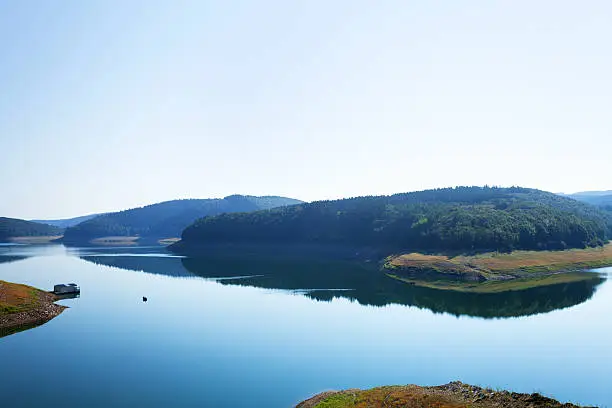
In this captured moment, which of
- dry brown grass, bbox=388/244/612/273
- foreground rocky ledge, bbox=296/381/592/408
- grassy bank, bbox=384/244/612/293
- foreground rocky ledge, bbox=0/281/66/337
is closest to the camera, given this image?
foreground rocky ledge, bbox=296/381/592/408

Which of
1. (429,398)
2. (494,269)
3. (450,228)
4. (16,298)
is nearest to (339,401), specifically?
(429,398)

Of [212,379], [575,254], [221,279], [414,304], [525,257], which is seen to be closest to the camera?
[212,379]

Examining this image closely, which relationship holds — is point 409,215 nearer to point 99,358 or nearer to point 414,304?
point 414,304

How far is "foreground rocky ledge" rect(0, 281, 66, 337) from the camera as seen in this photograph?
54.3m

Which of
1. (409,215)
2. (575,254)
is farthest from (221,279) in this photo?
(575,254)

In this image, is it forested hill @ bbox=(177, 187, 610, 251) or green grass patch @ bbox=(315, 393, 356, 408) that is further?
forested hill @ bbox=(177, 187, 610, 251)

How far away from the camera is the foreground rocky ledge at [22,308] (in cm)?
5427

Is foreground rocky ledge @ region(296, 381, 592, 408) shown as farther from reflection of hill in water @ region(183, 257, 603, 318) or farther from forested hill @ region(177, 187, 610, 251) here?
forested hill @ region(177, 187, 610, 251)

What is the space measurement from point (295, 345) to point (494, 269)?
68.4 meters

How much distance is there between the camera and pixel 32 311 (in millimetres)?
59875

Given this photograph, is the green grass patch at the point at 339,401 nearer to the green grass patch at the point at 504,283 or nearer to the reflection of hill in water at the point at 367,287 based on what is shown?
the reflection of hill in water at the point at 367,287

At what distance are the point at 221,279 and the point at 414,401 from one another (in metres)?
78.4

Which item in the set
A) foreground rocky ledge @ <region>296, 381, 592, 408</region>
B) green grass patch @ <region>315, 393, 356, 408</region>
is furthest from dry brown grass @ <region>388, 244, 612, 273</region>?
green grass patch @ <region>315, 393, 356, 408</region>

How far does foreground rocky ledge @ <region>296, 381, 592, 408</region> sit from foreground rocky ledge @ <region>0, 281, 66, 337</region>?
41.4m
